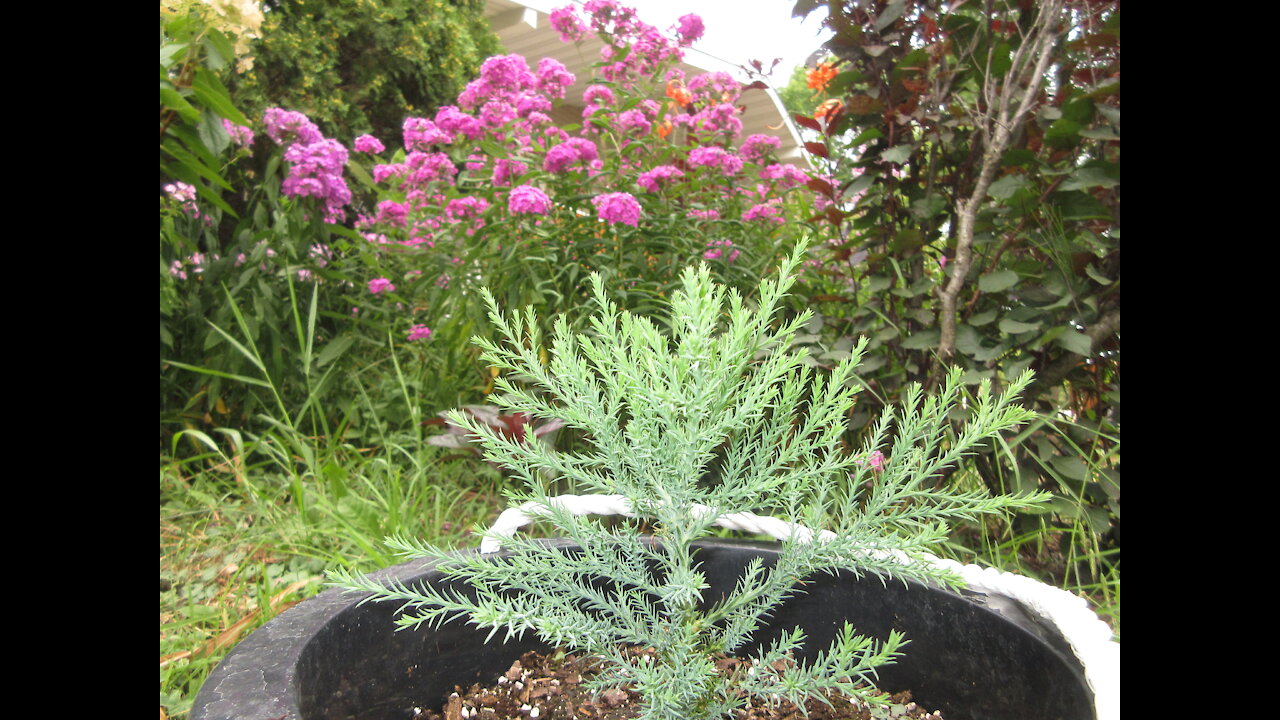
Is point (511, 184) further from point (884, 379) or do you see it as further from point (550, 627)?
point (550, 627)

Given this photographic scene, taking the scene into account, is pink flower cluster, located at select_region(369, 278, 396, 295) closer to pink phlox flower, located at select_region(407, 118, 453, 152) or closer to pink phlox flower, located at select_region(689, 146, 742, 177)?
pink phlox flower, located at select_region(407, 118, 453, 152)

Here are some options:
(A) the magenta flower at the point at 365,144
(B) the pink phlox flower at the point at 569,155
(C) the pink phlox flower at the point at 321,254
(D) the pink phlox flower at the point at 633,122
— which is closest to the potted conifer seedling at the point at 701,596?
(B) the pink phlox flower at the point at 569,155

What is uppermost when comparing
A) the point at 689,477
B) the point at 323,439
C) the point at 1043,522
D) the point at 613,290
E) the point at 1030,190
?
the point at 1030,190

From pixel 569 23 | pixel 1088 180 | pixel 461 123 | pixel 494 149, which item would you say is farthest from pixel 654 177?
pixel 1088 180

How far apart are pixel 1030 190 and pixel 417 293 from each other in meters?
1.98

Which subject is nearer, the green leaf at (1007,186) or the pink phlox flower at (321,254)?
the green leaf at (1007,186)

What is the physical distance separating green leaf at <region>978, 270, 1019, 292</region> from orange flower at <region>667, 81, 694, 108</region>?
5.11ft

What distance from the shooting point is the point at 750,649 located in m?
0.92

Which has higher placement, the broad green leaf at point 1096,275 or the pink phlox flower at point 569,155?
the pink phlox flower at point 569,155

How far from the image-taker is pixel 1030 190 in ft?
5.04

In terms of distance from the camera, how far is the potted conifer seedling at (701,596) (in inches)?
27.2

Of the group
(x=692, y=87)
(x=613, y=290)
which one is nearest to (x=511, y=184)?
(x=613, y=290)

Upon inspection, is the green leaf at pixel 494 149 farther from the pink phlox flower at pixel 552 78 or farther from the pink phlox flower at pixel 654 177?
the pink phlox flower at pixel 654 177

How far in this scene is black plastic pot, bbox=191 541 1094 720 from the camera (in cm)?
68
